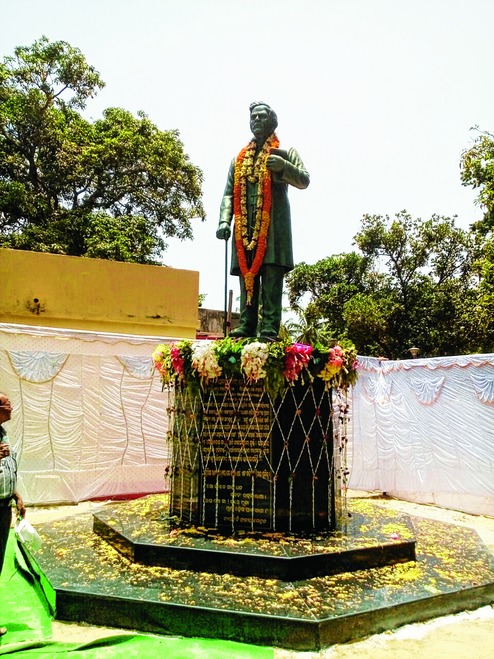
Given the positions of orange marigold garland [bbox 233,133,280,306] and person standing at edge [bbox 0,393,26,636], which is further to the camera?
orange marigold garland [bbox 233,133,280,306]

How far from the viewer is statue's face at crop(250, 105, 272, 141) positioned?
5.25 metres

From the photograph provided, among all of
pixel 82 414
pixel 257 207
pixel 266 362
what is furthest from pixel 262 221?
pixel 82 414

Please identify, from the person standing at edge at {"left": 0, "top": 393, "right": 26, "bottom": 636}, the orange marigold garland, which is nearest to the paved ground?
the person standing at edge at {"left": 0, "top": 393, "right": 26, "bottom": 636}

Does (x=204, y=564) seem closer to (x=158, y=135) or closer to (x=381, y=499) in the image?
(x=381, y=499)

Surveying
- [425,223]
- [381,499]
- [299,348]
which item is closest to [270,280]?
[299,348]

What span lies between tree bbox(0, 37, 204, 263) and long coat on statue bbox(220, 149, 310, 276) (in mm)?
11660

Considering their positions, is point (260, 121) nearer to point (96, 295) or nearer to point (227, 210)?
point (227, 210)

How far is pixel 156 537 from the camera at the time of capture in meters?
4.15

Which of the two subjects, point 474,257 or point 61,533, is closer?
point 61,533

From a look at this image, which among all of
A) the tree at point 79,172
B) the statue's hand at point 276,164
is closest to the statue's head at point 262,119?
the statue's hand at point 276,164

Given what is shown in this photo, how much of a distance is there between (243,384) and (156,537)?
1.36m

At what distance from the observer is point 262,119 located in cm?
525

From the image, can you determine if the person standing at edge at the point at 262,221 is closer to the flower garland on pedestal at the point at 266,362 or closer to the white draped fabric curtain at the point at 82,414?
the flower garland on pedestal at the point at 266,362

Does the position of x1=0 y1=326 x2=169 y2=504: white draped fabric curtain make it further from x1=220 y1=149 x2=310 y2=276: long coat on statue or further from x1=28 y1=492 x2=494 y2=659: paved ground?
x1=28 y1=492 x2=494 y2=659: paved ground
